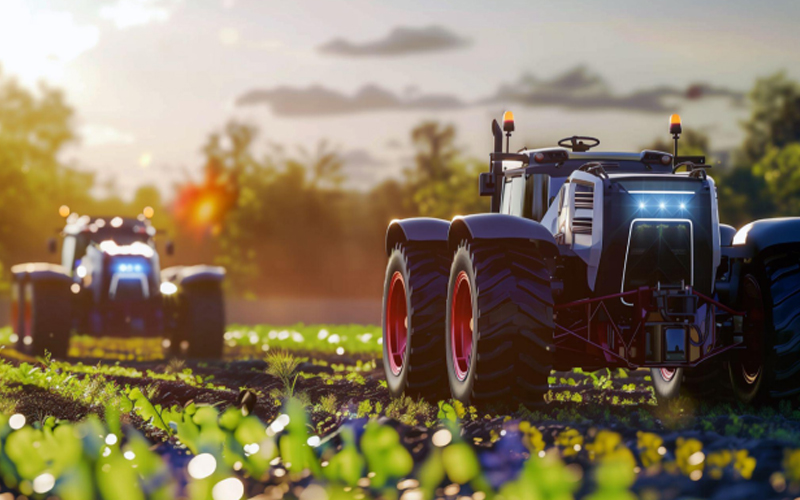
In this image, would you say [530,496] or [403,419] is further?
[403,419]

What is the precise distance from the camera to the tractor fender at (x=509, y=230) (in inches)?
306

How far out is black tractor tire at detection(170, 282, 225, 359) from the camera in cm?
1739

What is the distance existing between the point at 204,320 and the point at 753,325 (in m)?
10.8

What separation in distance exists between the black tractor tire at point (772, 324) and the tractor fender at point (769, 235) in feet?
0.35

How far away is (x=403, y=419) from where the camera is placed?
7754mm

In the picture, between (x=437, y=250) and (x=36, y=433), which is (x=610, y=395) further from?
(x=36, y=433)

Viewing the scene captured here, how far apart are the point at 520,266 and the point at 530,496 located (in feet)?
10.1

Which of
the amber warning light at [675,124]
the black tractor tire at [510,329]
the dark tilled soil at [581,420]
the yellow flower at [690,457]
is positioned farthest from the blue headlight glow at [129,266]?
the yellow flower at [690,457]

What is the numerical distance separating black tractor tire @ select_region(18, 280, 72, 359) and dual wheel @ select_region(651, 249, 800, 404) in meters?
11.6

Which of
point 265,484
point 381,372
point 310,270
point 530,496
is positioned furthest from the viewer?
point 310,270

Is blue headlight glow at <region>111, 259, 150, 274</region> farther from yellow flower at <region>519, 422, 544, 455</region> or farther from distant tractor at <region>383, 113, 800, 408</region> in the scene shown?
yellow flower at <region>519, 422, 544, 455</region>

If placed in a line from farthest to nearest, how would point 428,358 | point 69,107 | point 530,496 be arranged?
point 69,107 < point 428,358 < point 530,496

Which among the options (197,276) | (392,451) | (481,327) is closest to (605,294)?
(481,327)

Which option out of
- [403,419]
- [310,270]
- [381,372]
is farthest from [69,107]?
[403,419]
